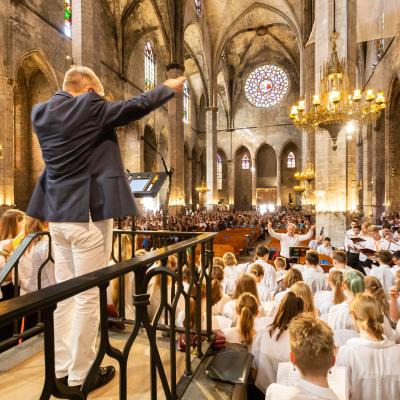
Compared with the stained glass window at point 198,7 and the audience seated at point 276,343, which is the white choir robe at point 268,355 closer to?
the audience seated at point 276,343

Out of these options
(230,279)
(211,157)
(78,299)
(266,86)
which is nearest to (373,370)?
(78,299)

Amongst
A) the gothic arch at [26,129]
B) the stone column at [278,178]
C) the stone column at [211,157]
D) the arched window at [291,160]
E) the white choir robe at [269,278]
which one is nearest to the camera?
the white choir robe at [269,278]

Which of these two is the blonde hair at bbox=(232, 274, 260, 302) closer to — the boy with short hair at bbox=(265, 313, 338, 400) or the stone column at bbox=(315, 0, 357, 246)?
the boy with short hair at bbox=(265, 313, 338, 400)

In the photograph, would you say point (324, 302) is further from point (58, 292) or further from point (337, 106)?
point (337, 106)

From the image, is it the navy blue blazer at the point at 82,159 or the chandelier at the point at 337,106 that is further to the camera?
the chandelier at the point at 337,106

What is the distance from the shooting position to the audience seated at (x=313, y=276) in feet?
15.4

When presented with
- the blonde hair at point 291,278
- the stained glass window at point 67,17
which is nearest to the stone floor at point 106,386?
the blonde hair at point 291,278

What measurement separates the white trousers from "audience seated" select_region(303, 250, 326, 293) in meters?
3.72

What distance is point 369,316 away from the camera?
235 cm

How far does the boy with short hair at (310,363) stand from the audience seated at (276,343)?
2.91 ft

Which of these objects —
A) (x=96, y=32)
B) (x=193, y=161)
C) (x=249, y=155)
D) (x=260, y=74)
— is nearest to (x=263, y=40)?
(x=260, y=74)

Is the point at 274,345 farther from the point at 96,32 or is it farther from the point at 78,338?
the point at 96,32

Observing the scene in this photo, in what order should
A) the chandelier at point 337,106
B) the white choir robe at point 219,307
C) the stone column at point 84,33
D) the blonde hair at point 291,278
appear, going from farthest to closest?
the stone column at point 84,33, the chandelier at point 337,106, the blonde hair at point 291,278, the white choir robe at point 219,307

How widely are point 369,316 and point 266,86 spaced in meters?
34.1
